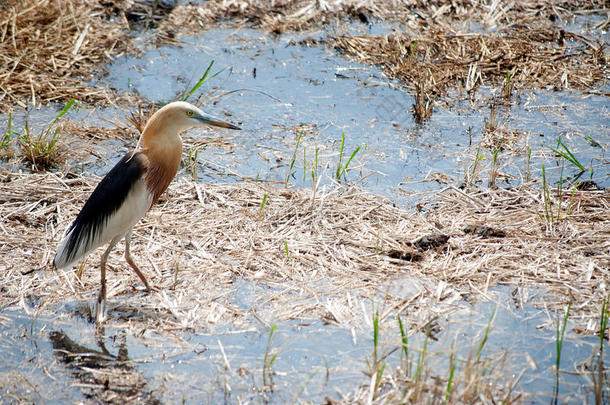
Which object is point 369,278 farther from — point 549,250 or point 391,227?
point 549,250

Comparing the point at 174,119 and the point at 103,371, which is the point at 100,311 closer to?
the point at 103,371

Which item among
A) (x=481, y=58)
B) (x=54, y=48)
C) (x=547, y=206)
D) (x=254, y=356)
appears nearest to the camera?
(x=254, y=356)

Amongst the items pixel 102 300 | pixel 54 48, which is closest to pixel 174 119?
pixel 102 300

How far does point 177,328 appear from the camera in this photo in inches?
154

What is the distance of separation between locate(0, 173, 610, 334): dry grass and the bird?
291mm

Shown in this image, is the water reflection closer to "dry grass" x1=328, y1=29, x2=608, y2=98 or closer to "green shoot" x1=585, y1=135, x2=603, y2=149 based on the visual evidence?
"dry grass" x1=328, y1=29, x2=608, y2=98

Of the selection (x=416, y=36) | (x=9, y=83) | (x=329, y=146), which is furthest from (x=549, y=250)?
(x=9, y=83)

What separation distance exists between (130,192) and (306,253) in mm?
1218

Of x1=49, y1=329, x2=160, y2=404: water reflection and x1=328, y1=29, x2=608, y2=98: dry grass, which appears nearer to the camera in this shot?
x1=49, y1=329, x2=160, y2=404: water reflection

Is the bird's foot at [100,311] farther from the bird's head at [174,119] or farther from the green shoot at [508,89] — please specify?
the green shoot at [508,89]

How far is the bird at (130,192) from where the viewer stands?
4.14 metres

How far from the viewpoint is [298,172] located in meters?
5.62

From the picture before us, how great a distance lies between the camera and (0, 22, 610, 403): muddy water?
3529 millimetres

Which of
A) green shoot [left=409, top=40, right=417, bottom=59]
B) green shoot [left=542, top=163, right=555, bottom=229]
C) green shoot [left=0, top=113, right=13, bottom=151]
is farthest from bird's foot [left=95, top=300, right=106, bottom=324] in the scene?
green shoot [left=409, top=40, right=417, bottom=59]
